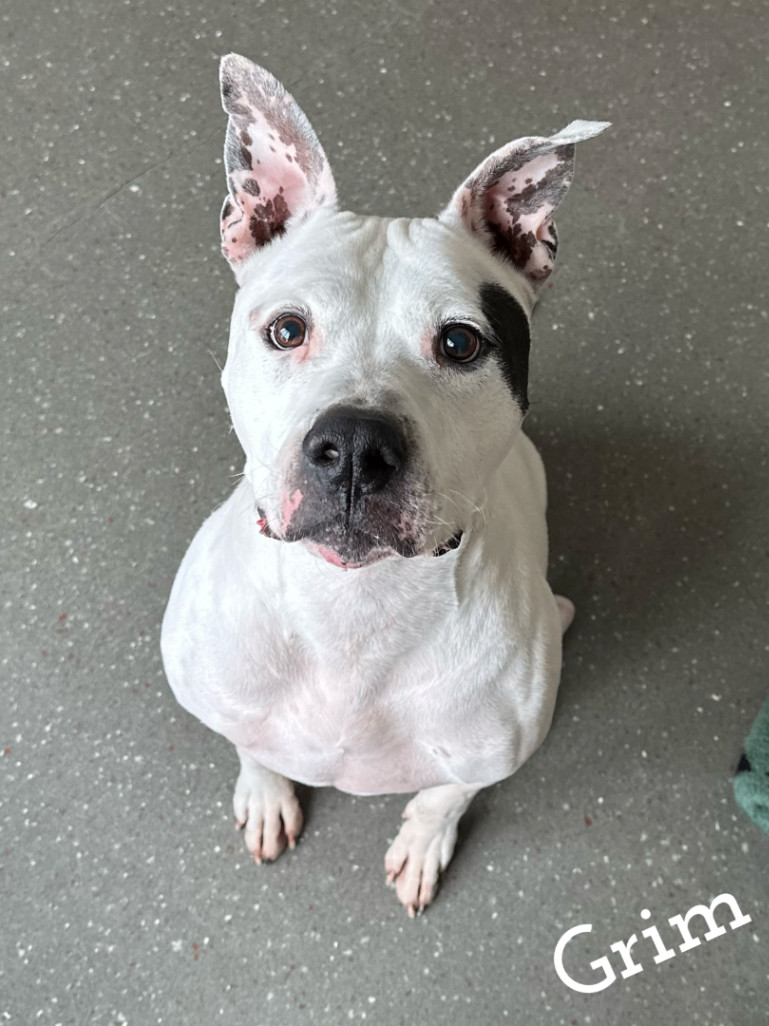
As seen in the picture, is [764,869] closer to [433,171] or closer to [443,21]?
[433,171]

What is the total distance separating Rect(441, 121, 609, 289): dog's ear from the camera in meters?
1.30

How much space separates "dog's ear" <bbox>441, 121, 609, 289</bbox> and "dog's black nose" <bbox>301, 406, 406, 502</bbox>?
480 millimetres

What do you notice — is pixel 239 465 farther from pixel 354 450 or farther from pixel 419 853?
pixel 354 450

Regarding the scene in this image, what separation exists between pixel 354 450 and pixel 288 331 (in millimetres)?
259

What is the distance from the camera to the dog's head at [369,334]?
3.62 feet

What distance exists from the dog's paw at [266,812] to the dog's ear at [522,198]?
1301 millimetres

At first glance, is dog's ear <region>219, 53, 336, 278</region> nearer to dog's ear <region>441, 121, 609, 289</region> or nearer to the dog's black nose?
dog's ear <region>441, 121, 609, 289</region>

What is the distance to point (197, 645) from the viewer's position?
1602 mm

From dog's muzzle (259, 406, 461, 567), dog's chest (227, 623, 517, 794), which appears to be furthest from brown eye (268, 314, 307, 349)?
dog's chest (227, 623, 517, 794)

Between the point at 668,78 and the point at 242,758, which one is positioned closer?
the point at 242,758

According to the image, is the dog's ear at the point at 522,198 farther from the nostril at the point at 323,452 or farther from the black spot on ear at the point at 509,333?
the nostril at the point at 323,452

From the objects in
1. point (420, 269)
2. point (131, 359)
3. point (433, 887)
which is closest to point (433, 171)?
point (131, 359)

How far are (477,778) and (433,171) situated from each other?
6.22ft

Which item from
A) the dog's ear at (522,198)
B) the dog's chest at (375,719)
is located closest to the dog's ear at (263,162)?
the dog's ear at (522,198)
